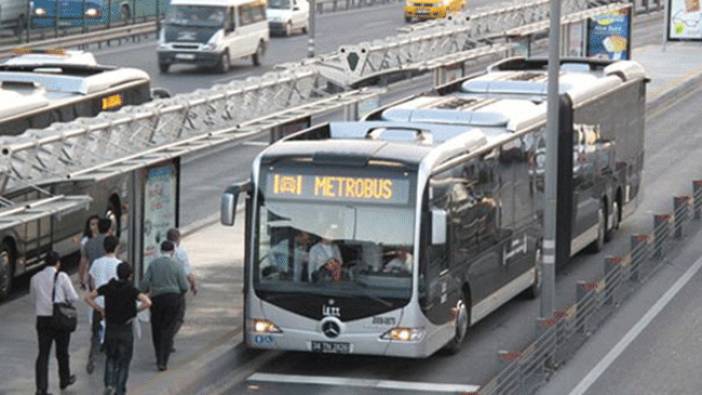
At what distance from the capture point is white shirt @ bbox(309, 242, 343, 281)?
74.5 ft

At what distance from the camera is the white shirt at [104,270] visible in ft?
71.7

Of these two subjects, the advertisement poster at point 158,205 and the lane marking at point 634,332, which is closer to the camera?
the lane marking at point 634,332

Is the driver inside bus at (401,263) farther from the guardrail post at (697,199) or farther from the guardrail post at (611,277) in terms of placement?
the guardrail post at (697,199)

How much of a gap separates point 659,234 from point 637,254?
2.42 m

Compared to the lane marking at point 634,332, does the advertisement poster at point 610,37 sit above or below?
above

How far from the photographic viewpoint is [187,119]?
2823 centimetres

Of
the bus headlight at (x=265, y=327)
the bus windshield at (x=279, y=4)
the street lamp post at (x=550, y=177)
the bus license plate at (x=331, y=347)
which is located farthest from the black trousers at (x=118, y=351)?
the bus windshield at (x=279, y=4)

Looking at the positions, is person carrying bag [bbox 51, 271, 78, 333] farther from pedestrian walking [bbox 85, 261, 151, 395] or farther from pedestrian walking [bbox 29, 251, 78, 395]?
pedestrian walking [bbox 85, 261, 151, 395]

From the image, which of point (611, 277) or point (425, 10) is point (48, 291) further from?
point (425, 10)

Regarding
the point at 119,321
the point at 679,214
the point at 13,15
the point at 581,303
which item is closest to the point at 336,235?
the point at 119,321

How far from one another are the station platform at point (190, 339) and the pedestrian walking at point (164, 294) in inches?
12.9

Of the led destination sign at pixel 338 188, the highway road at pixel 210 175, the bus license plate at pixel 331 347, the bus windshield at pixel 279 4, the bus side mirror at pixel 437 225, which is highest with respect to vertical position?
the led destination sign at pixel 338 188

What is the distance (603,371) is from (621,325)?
3021mm

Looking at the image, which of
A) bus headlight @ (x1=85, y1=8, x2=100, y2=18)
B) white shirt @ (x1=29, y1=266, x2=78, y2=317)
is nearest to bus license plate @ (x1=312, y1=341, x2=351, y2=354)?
white shirt @ (x1=29, y1=266, x2=78, y2=317)
